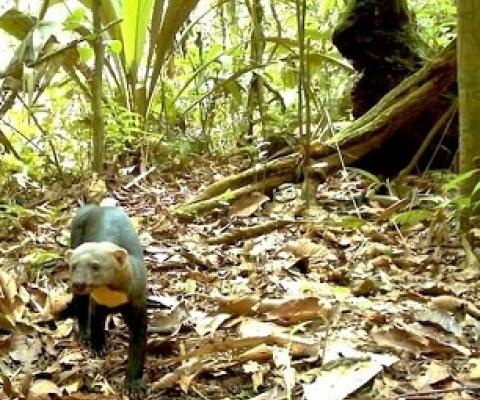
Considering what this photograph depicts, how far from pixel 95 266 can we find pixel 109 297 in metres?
0.16

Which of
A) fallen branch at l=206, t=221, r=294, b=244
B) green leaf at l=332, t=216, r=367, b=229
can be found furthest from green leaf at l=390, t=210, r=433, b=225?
fallen branch at l=206, t=221, r=294, b=244

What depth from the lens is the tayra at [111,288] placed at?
2373 mm

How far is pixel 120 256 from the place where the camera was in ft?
8.05

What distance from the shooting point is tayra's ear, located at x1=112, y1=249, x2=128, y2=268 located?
2.44m

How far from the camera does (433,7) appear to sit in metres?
5.99

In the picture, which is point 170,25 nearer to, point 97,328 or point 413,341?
point 97,328

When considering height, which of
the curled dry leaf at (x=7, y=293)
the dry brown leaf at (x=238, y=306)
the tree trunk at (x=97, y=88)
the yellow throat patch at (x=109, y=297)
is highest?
the tree trunk at (x=97, y=88)

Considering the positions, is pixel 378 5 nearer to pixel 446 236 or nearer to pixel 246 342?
pixel 446 236

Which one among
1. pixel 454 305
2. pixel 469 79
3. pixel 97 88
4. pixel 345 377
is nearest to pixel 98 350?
pixel 345 377

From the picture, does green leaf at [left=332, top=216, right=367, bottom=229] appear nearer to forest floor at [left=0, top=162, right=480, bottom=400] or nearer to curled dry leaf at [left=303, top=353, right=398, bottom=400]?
forest floor at [left=0, top=162, right=480, bottom=400]

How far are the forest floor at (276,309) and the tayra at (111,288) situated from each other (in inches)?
2.8

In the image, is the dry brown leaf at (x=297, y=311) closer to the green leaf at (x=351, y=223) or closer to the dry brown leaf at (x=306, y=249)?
the dry brown leaf at (x=306, y=249)

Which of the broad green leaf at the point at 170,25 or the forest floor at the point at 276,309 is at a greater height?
the broad green leaf at the point at 170,25

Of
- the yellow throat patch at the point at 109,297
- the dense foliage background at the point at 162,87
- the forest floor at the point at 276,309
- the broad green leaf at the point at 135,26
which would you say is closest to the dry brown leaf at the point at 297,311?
the forest floor at the point at 276,309
